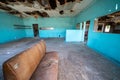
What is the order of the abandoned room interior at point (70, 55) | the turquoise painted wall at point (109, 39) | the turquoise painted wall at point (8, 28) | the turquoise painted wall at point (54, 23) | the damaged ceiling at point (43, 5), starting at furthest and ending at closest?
the turquoise painted wall at point (54, 23) < the turquoise painted wall at point (8, 28) < the damaged ceiling at point (43, 5) < the turquoise painted wall at point (109, 39) < the abandoned room interior at point (70, 55)

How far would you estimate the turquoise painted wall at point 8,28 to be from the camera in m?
5.64

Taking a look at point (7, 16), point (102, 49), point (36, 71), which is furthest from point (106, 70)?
point (7, 16)

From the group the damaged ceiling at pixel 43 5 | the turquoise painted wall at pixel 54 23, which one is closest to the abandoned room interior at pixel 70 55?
the damaged ceiling at pixel 43 5

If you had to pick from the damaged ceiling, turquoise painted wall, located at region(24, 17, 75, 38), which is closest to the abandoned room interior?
the damaged ceiling

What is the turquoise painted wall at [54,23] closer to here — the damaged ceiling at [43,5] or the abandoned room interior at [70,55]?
the abandoned room interior at [70,55]

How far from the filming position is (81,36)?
241 inches

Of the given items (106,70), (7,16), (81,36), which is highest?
(7,16)

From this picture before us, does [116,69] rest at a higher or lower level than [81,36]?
lower

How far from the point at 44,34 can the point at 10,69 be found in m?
8.22

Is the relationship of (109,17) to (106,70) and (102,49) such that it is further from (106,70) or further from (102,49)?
(106,70)

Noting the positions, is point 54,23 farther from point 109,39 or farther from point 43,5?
point 109,39

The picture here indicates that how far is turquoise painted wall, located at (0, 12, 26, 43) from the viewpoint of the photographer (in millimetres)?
5641

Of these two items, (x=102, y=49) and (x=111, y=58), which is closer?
(x=111, y=58)

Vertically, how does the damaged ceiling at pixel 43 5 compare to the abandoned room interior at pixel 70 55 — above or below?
above
